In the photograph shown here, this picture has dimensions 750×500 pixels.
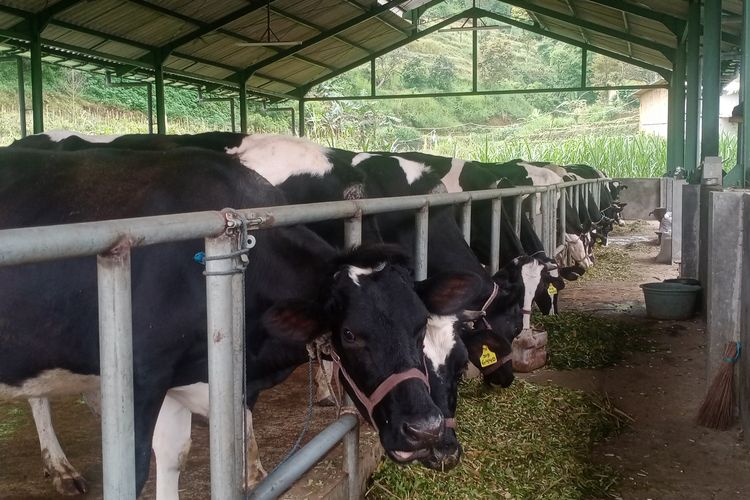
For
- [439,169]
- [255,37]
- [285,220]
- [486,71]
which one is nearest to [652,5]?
[255,37]

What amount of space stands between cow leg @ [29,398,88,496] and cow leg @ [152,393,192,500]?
0.66m

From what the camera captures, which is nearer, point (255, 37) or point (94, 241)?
point (94, 241)

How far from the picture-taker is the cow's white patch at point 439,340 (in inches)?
126

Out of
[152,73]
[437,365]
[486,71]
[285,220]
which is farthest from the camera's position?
[486,71]

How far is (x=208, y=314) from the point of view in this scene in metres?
1.66

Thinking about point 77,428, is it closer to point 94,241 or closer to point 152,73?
point 94,241

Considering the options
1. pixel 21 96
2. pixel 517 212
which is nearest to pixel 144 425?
pixel 517 212

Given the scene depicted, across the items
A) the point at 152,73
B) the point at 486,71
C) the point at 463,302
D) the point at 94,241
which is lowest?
the point at 463,302

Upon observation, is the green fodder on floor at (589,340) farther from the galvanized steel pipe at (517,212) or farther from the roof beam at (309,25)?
the roof beam at (309,25)

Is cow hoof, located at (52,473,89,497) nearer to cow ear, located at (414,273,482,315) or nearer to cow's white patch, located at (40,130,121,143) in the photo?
cow ear, located at (414,273,482,315)

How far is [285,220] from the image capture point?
6.80 feet

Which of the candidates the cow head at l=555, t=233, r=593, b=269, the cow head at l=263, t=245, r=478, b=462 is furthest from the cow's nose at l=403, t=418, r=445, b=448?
the cow head at l=555, t=233, r=593, b=269

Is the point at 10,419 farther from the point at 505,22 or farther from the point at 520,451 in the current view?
the point at 505,22

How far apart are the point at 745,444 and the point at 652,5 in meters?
11.7
